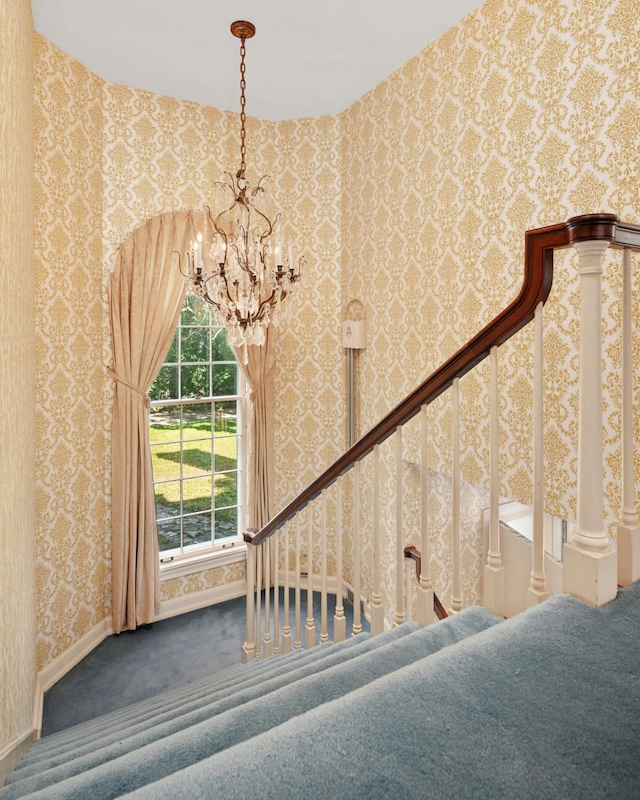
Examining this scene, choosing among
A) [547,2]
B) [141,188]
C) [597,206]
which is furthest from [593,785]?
[141,188]

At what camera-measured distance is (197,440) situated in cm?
423

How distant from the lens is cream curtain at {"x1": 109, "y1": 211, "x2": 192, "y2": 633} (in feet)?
12.2

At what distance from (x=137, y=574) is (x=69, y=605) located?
51cm

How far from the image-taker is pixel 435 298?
3.17 metres

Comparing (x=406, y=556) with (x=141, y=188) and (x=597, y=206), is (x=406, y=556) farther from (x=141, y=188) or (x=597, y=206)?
(x=141, y=188)

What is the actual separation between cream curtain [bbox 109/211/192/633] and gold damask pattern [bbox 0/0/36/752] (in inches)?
35.9

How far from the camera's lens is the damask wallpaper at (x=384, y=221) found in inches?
89.7

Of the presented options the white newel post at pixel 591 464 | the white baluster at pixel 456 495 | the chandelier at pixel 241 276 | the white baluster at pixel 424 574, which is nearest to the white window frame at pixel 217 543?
the chandelier at pixel 241 276

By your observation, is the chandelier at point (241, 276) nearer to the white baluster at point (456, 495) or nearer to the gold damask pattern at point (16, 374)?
the gold damask pattern at point (16, 374)

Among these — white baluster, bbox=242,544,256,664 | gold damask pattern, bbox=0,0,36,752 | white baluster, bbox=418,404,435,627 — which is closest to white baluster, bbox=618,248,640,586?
white baluster, bbox=418,404,435,627

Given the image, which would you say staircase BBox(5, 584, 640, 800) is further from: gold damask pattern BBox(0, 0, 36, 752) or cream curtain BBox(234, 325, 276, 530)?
cream curtain BBox(234, 325, 276, 530)

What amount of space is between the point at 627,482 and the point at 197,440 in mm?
3435

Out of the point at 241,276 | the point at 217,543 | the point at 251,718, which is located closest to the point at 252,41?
the point at 241,276

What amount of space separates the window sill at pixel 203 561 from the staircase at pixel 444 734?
2.84 metres
